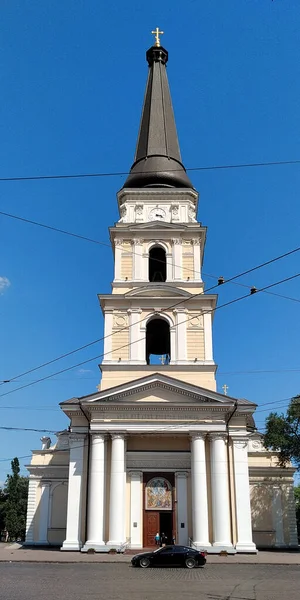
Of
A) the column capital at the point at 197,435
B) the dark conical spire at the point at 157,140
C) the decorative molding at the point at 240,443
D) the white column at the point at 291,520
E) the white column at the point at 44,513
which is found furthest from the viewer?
the dark conical spire at the point at 157,140

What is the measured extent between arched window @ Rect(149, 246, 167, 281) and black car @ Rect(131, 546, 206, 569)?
16.9m

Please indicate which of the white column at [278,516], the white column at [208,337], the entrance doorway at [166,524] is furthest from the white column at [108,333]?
the white column at [278,516]

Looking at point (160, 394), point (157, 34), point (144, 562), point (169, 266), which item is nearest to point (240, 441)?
point (160, 394)

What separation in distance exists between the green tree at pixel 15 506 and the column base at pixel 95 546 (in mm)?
30728

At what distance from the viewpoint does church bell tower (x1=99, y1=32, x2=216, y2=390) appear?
29.5 meters

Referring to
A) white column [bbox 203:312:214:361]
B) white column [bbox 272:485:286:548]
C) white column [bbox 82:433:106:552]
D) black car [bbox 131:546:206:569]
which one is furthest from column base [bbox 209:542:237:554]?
white column [bbox 203:312:214:361]

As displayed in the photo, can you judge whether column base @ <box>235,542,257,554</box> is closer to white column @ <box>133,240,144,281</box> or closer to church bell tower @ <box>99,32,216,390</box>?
church bell tower @ <box>99,32,216,390</box>

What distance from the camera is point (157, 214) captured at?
3341 cm

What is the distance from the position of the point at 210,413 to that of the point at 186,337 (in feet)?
15.9

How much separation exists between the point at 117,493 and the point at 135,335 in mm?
8482

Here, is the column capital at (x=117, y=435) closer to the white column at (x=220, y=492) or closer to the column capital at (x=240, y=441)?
the white column at (x=220, y=492)

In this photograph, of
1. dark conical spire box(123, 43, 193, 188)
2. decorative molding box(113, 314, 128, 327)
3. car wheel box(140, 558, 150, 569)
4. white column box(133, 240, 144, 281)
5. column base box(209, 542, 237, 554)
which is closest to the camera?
car wheel box(140, 558, 150, 569)

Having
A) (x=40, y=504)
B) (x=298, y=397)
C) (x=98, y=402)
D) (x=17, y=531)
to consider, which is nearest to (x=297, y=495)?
(x=17, y=531)

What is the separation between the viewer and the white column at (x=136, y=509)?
26250 mm
